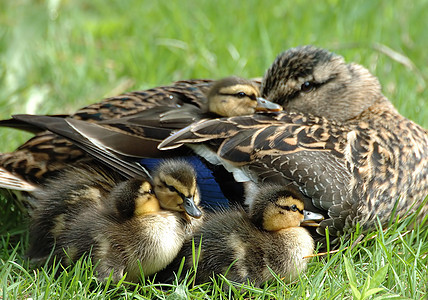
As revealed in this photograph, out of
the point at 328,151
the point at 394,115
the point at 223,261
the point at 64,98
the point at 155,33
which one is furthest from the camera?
the point at 155,33

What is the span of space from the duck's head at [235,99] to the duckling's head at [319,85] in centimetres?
17

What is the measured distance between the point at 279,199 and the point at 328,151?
407mm

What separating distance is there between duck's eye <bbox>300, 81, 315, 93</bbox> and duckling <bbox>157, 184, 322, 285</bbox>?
36.0 inches

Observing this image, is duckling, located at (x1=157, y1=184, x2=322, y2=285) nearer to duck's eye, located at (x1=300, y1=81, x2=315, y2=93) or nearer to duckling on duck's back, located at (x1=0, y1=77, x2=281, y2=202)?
duckling on duck's back, located at (x1=0, y1=77, x2=281, y2=202)

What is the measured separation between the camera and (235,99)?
3617 mm

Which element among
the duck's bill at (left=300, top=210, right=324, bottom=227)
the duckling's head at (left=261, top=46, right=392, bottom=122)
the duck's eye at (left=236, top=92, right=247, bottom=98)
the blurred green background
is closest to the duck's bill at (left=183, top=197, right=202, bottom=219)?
the duck's bill at (left=300, top=210, right=324, bottom=227)

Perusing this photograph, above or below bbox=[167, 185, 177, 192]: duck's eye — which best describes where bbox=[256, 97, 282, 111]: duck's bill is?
above

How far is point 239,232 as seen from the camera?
3.03 metres

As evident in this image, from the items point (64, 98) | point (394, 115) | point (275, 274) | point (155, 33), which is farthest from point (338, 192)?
point (155, 33)

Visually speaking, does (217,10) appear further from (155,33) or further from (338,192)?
(338,192)

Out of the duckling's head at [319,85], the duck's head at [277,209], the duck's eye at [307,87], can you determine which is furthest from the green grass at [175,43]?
the duck's head at [277,209]

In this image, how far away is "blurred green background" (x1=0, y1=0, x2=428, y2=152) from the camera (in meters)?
5.07

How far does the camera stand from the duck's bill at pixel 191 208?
300cm

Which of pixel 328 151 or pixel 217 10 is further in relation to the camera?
pixel 217 10
